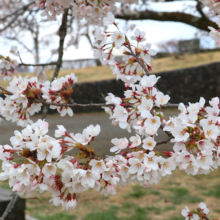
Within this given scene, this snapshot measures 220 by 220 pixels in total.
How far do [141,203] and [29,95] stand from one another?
283cm

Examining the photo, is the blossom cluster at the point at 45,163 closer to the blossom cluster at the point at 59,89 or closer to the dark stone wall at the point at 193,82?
the blossom cluster at the point at 59,89

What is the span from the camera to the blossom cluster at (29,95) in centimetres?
134

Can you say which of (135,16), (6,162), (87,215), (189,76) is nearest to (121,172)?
(6,162)

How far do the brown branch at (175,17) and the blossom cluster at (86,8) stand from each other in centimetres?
304

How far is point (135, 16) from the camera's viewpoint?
4.57 metres

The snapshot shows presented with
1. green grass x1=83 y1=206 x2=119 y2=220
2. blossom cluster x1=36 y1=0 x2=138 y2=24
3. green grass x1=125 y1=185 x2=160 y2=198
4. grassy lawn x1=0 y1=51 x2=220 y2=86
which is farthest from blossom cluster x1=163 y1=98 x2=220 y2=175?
grassy lawn x1=0 y1=51 x2=220 y2=86

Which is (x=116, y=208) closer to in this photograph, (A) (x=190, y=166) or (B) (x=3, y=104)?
(B) (x=3, y=104)

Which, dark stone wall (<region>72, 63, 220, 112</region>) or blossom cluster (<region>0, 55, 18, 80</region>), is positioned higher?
dark stone wall (<region>72, 63, 220, 112</region>)

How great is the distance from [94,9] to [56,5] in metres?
0.28

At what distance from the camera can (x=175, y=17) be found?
14.5 feet

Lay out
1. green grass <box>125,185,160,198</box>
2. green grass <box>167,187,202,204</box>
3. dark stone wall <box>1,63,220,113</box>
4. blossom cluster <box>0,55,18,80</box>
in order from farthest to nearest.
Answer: dark stone wall <box>1,63,220,113</box>
green grass <box>125,185,160,198</box>
green grass <box>167,187,202,204</box>
blossom cluster <box>0,55,18,80</box>

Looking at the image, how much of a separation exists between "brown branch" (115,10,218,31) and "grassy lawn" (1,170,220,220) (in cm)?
233

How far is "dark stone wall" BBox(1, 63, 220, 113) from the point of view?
1264 cm

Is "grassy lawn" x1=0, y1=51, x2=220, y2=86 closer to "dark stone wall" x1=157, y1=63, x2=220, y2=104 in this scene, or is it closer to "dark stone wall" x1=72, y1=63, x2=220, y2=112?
"dark stone wall" x1=72, y1=63, x2=220, y2=112
